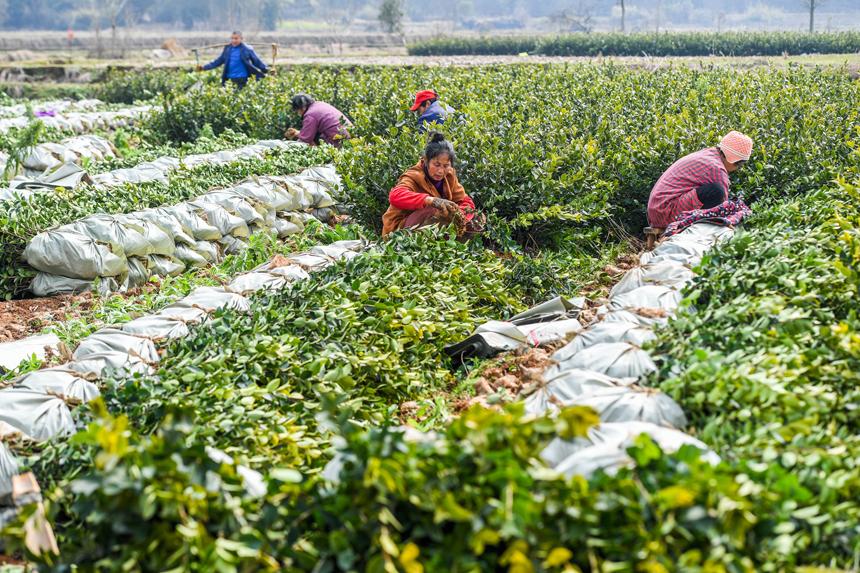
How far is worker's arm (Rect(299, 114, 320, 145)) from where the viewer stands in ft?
33.3

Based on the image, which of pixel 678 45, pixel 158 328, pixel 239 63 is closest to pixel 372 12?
pixel 678 45

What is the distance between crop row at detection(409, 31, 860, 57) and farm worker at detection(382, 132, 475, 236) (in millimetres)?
22493

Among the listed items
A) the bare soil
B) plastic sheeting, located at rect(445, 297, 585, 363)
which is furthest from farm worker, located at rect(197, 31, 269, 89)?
plastic sheeting, located at rect(445, 297, 585, 363)

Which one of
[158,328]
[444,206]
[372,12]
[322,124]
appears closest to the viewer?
[158,328]

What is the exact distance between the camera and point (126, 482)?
91.1 inches

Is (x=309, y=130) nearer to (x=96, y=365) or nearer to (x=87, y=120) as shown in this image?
(x=87, y=120)

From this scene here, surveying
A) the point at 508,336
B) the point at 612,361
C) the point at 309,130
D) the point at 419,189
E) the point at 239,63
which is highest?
the point at 239,63

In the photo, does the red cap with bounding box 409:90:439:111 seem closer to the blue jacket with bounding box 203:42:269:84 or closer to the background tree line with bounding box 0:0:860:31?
the blue jacket with bounding box 203:42:269:84

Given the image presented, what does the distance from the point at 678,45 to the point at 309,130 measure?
2162 cm

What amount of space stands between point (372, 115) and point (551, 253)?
3836 millimetres

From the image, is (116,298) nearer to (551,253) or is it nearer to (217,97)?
(551,253)

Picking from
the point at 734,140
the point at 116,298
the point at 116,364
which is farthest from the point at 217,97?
the point at 116,364

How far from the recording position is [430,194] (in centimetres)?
632

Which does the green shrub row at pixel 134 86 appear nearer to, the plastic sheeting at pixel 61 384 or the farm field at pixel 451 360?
the farm field at pixel 451 360
